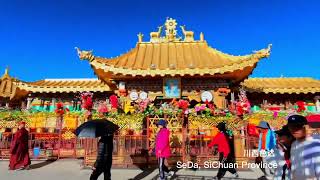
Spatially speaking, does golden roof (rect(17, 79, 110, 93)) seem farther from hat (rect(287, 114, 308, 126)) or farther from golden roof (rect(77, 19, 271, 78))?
hat (rect(287, 114, 308, 126))

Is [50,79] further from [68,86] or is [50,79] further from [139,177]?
[139,177]

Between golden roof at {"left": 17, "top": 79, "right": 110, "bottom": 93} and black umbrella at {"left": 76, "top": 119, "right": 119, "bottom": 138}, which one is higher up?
golden roof at {"left": 17, "top": 79, "right": 110, "bottom": 93}

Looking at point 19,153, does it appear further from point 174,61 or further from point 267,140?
point 174,61

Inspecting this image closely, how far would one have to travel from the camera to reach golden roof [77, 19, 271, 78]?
44.7ft

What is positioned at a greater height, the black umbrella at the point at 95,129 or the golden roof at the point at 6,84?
the golden roof at the point at 6,84

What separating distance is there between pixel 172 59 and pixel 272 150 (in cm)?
927

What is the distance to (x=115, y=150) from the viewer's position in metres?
10.1

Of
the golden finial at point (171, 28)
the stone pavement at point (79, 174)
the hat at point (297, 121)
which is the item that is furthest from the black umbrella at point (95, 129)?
the golden finial at point (171, 28)

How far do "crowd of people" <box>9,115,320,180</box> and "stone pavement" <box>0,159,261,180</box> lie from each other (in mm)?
426

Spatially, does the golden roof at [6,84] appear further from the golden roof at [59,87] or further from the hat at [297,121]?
the hat at [297,121]

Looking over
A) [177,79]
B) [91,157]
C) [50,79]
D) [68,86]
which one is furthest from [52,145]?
[50,79]

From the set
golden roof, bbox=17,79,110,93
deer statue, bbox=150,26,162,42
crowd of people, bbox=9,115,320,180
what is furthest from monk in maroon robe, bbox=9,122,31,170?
deer statue, bbox=150,26,162,42

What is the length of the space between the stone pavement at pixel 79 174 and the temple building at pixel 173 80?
5.42 metres

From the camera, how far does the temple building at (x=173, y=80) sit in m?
13.8
